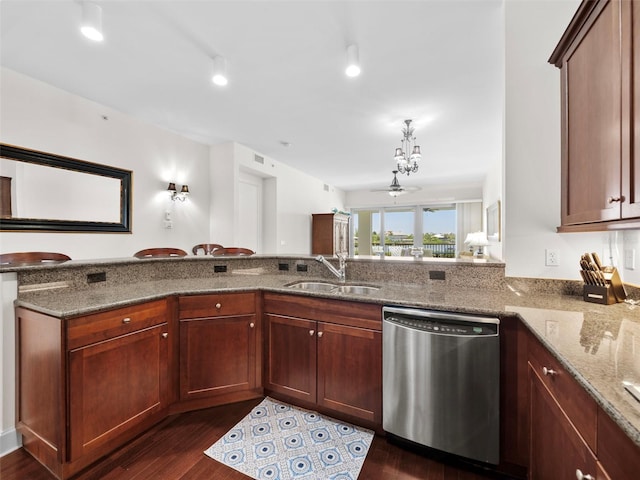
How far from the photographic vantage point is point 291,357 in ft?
6.56

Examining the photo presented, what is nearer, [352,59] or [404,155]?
[352,59]

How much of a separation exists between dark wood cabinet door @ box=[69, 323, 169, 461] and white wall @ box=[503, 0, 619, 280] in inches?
96.1

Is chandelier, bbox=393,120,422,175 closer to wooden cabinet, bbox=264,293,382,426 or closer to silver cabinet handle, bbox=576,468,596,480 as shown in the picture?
wooden cabinet, bbox=264,293,382,426

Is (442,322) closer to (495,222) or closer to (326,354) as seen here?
(326,354)

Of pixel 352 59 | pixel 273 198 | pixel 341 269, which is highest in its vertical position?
pixel 352 59

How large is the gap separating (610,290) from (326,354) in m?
1.64

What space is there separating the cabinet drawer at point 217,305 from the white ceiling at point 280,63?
1.99 m

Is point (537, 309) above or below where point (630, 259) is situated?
below

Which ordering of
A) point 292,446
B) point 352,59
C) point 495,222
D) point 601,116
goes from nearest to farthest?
point 601,116 < point 292,446 < point 352,59 < point 495,222

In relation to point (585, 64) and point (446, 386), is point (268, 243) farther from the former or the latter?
point (585, 64)

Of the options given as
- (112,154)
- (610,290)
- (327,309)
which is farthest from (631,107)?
(112,154)

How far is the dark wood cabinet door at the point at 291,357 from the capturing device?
192 centimetres

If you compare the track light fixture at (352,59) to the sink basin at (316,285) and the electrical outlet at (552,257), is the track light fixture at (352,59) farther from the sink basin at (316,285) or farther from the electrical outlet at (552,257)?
the electrical outlet at (552,257)

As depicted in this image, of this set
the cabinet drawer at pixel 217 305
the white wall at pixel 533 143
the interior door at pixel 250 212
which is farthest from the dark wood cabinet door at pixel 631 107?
the interior door at pixel 250 212
